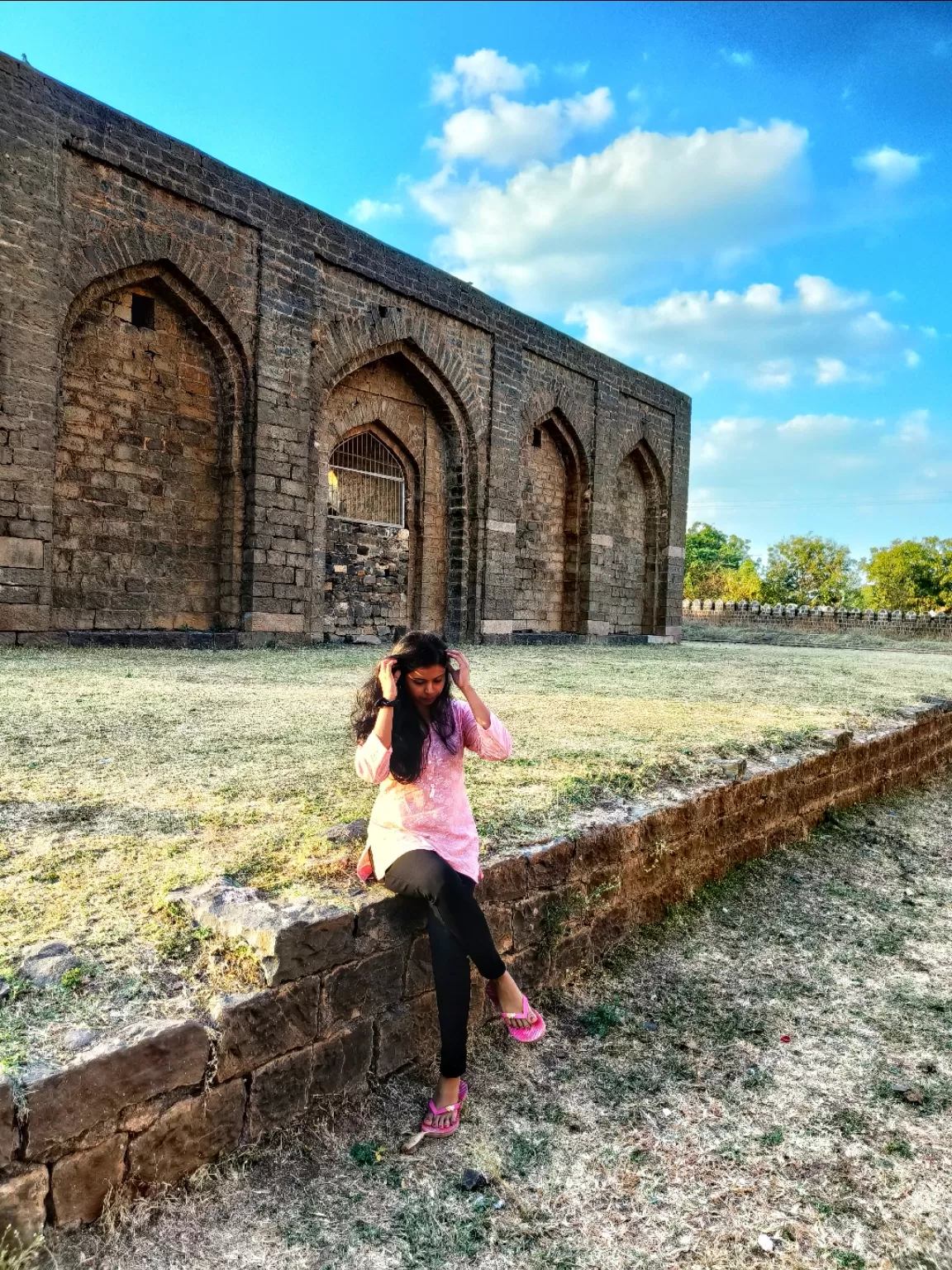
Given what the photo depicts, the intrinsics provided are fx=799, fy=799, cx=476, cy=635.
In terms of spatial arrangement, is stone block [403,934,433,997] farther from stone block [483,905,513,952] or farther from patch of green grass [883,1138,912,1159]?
patch of green grass [883,1138,912,1159]

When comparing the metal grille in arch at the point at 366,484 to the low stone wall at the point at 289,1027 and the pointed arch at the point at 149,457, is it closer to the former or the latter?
the pointed arch at the point at 149,457

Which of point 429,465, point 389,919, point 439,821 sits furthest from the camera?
point 429,465

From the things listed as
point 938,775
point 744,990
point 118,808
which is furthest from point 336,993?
point 938,775

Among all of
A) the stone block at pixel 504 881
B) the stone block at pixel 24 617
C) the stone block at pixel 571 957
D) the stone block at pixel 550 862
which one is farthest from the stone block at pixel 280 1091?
the stone block at pixel 24 617

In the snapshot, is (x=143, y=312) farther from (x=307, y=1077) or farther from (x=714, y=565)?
(x=714, y=565)

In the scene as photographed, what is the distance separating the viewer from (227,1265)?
1618 mm

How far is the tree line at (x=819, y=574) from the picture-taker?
4538 cm

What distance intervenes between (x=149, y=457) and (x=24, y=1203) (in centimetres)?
980

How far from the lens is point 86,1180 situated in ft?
5.13

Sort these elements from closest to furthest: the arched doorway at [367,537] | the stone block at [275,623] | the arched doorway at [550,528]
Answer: the stone block at [275,623] < the arched doorway at [367,537] < the arched doorway at [550,528]

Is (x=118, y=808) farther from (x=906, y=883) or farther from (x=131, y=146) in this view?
(x=131, y=146)

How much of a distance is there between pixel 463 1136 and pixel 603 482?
1588 centimetres


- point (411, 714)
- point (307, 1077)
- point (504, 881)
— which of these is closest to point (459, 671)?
point (411, 714)

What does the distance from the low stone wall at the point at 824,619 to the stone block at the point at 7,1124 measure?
2420 cm
